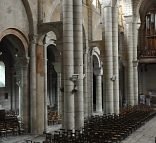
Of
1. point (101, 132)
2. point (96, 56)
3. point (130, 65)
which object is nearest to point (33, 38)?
point (101, 132)

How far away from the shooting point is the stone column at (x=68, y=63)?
66.4 feet

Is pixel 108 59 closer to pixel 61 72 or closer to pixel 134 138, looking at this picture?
pixel 61 72

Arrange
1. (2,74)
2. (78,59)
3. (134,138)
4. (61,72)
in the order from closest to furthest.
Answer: (134,138), (78,59), (61,72), (2,74)

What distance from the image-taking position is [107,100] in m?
29.0

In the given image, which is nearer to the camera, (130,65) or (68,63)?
(68,63)

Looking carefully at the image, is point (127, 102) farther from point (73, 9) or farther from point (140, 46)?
point (73, 9)

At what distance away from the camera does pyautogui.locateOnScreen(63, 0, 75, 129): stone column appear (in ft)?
66.4

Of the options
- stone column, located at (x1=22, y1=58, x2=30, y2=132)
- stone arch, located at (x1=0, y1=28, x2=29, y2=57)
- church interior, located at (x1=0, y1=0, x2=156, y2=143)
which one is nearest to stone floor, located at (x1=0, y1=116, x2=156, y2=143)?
church interior, located at (x1=0, y1=0, x2=156, y2=143)

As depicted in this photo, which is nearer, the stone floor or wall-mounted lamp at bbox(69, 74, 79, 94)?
the stone floor

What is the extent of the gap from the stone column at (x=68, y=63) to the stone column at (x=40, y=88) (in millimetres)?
3481

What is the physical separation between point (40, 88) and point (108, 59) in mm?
7834

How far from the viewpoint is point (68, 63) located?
20500 mm

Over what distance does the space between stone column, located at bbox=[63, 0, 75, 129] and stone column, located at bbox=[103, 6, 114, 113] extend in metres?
8.52

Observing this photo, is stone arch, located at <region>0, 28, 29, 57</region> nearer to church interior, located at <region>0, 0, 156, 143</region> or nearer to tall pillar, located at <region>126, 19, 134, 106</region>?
church interior, located at <region>0, 0, 156, 143</region>
